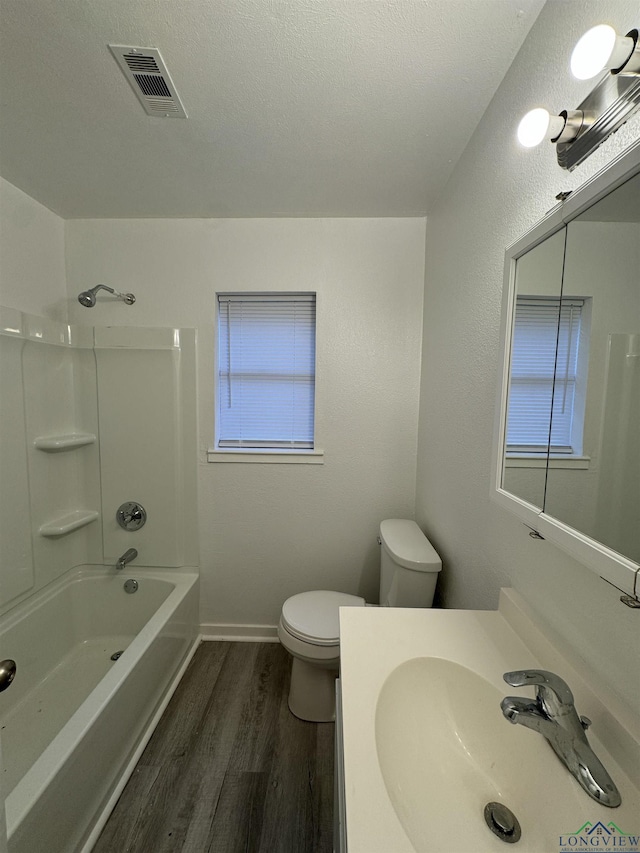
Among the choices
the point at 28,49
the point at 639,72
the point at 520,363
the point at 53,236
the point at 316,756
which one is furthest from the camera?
the point at 53,236

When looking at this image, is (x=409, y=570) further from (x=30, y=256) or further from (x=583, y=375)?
(x=30, y=256)

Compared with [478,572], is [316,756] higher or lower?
lower

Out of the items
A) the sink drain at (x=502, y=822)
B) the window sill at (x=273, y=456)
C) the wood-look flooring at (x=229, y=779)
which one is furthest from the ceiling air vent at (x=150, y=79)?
the wood-look flooring at (x=229, y=779)

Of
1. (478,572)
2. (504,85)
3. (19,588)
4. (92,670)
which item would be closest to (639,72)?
(504,85)

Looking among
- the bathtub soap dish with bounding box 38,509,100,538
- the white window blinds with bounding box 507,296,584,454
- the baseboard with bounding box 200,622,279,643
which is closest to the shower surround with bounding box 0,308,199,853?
the bathtub soap dish with bounding box 38,509,100,538

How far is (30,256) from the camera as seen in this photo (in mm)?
1688

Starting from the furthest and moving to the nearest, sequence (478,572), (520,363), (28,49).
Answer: (478,572) → (28,49) → (520,363)

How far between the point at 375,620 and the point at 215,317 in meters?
1.69

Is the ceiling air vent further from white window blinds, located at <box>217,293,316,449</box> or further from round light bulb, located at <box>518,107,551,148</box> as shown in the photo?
round light bulb, located at <box>518,107,551,148</box>

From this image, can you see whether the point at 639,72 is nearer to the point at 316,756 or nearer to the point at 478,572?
the point at 478,572

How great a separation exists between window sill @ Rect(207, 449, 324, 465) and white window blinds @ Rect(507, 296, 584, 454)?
117 cm

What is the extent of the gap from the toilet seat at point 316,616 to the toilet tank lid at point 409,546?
0.36 metres

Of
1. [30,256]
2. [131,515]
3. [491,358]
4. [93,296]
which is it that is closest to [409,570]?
[491,358]

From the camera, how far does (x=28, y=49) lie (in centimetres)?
97
